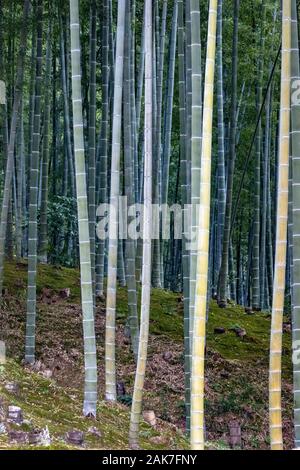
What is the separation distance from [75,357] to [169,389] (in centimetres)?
104

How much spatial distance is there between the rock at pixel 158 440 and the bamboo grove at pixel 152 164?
1.34 ft

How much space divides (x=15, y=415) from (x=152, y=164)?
5.12m

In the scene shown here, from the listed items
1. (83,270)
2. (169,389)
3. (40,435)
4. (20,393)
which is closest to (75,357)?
(169,389)

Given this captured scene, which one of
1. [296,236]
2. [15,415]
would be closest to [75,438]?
[15,415]

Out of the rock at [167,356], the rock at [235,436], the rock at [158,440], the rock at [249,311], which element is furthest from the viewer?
the rock at [249,311]

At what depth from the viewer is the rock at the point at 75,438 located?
5.28 meters

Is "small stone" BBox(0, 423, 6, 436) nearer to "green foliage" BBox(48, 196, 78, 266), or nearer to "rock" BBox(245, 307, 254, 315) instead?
"rock" BBox(245, 307, 254, 315)

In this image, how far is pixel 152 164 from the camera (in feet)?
33.2

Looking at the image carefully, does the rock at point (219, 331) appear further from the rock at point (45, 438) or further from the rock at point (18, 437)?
the rock at point (18, 437)

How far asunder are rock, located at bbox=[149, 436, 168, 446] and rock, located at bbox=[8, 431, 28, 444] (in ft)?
4.41

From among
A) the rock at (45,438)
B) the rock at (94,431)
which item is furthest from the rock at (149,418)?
the rock at (45,438)

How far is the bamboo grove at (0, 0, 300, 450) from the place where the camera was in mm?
4926

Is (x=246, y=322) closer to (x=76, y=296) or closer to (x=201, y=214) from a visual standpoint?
(x=76, y=296)

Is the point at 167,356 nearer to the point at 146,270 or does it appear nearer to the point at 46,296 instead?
the point at 46,296
